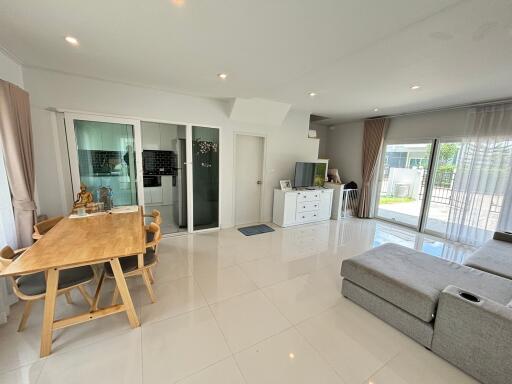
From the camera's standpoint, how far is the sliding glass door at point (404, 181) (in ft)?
15.0

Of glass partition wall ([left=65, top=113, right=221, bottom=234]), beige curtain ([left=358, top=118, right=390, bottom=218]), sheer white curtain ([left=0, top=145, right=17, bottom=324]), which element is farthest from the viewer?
beige curtain ([left=358, top=118, right=390, bottom=218])

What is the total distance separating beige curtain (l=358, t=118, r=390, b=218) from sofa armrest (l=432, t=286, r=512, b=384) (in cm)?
411

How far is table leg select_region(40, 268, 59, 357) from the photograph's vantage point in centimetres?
155

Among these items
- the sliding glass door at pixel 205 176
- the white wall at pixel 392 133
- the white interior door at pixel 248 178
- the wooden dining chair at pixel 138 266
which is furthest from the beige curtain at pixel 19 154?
the white wall at pixel 392 133

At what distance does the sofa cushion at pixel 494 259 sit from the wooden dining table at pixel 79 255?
3496 mm

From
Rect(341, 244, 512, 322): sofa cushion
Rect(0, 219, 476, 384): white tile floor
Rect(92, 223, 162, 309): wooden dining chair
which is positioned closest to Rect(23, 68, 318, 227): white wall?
Rect(0, 219, 476, 384): white tile floor

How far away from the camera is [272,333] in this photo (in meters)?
1.81

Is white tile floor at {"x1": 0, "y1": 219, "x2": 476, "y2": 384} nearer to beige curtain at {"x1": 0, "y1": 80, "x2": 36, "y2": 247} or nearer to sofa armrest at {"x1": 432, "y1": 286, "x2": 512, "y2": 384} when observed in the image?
sofa armrest at {"x1": 432, "y1": 286, "x2": 512, "y2": 384}

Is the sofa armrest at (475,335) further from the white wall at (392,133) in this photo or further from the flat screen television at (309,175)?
the white wall at (392,133)

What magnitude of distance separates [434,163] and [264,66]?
4198 mm

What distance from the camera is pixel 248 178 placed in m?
4.69

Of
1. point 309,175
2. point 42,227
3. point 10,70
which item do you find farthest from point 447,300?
point 10,70

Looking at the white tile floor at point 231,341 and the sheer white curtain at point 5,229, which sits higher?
the sheer white curtain at point 5,229

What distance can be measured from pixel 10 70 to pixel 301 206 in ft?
16.0
